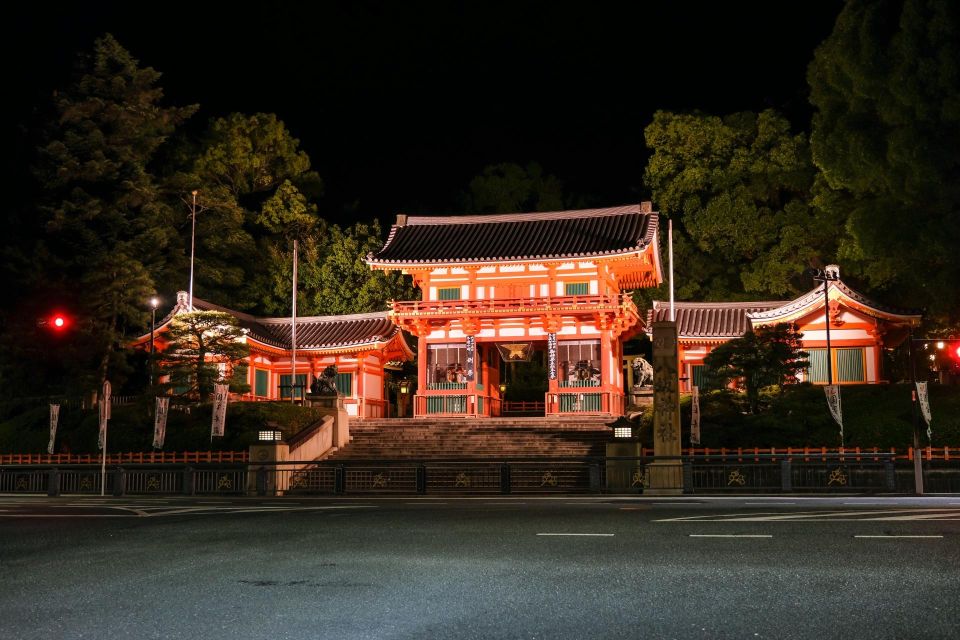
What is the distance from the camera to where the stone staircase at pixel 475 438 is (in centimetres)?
3183

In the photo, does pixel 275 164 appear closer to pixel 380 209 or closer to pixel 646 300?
pixel 380 209

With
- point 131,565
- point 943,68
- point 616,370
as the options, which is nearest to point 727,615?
point 131,565

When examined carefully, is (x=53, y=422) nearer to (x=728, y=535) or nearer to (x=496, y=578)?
(x=728, y=535)

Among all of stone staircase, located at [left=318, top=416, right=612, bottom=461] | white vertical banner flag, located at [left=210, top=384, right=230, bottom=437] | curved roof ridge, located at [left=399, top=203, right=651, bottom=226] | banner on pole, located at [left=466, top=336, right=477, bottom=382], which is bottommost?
stone staircase, located at [left=318, top=416, right=612, bottom=461]

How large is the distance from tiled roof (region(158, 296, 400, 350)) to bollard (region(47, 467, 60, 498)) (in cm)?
1622

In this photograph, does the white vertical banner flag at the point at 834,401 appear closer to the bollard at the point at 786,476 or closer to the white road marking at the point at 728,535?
the bollard at the point at 786,476

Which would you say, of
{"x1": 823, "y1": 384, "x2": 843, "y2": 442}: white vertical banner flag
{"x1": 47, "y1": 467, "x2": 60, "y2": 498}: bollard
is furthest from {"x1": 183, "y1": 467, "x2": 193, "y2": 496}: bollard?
{"x1": 823, "y1": 384, "x2": 843, "y2": 442}: white vertical banner flag

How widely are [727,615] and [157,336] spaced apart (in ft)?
127

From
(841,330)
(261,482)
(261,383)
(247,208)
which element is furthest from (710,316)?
(247,208)

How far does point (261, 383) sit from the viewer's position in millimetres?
45719

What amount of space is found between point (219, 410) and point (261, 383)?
13.3m

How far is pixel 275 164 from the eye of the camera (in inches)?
2179

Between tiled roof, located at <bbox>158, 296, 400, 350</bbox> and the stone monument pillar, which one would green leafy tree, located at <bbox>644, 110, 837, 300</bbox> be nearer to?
tiled roof, located at <bbox>158, 296, 400, 350</bbox>

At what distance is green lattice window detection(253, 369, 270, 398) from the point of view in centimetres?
4516
